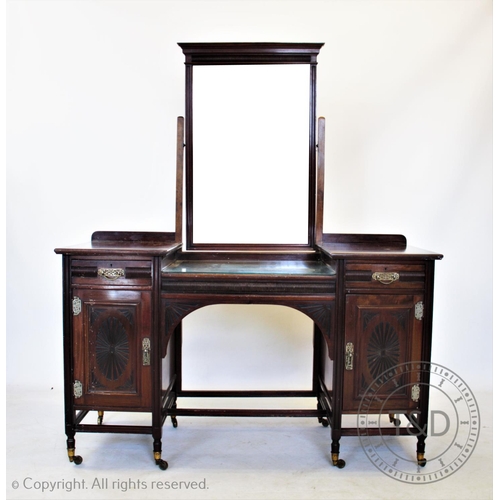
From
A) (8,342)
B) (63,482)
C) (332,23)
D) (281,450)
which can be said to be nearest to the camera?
(63,482)

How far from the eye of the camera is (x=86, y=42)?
3.05 meters

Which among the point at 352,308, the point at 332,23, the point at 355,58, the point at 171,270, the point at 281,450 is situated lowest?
the point at 281,450

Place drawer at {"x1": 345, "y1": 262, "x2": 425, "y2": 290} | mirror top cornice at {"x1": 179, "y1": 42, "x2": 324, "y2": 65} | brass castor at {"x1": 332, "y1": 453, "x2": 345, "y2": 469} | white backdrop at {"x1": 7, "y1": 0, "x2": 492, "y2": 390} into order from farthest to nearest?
white backdrop at {"x1": 7, "y1": 0, "x2": 492, "y2": 390}
mirror top cornice at {"x1": 179, "y1": 42, "x2": 324, "y2": 65}
brass castor at {"x1": 332, "y1": 453, "x2": 345, "y2": 469}
drawer at {"x1": 345, "y1": 262, "x2": 425, "y2": 290}

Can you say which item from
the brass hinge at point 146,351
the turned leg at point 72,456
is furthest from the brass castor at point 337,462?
the turned leg at point 72,456

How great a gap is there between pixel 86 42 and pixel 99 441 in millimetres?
2552

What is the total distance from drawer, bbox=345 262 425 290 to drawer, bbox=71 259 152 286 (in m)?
0.98

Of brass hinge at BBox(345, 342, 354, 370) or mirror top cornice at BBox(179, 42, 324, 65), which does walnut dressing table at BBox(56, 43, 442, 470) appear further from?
mirror top cornice at BBox(179, 42, 324, 65)

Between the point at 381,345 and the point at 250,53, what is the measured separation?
69.1 inches

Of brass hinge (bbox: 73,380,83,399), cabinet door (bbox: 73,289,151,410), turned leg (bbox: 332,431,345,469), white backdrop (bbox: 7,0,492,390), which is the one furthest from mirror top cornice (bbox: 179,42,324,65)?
turned leg (bbox: 332,431,345,469)

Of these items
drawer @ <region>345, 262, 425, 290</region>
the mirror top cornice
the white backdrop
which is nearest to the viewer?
drawer @ <region>345, 262, 425, 290</region>

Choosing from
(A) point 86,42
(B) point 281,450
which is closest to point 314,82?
(A) point 86,42

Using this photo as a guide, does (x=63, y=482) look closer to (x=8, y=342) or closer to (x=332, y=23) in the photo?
(x=8, y=342)

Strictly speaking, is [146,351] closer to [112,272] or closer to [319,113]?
[112,272]

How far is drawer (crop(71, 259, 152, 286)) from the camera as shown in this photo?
2154 millimetres
